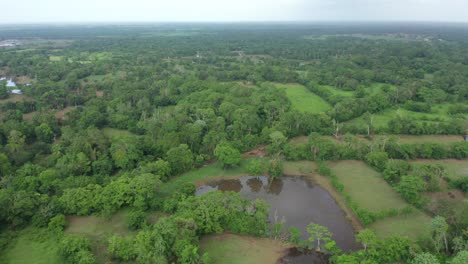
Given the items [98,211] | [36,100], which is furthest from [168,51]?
[98,211]

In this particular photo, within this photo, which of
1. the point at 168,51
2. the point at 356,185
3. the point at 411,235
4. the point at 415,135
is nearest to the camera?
the point at 411,235

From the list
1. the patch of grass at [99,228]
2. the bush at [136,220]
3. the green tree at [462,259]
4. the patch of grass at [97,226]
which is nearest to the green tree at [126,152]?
the patch of grass at [99,228]

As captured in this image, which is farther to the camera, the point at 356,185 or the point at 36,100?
Answer: the point at 36,100

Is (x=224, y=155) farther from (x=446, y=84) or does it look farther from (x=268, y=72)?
(x=446, y=84)

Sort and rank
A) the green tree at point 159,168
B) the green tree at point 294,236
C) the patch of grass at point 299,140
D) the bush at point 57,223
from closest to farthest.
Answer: the green tree at point 294,236 → the bush at point 57,223 → the green tree at point 159,168 → the patch of grass at point 299,140

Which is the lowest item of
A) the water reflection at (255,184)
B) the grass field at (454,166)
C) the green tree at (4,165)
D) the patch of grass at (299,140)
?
the water reflection at (255,184)

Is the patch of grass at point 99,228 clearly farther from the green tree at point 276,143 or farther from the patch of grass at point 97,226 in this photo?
the green tree at point 276,143

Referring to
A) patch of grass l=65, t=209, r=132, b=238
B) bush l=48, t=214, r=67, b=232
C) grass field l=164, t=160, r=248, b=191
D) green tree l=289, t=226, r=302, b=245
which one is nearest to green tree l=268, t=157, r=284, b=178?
grass field l=164, t=160, r=248, b=191
